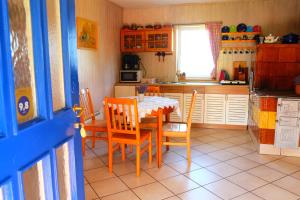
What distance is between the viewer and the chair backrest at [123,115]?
2.78 meters

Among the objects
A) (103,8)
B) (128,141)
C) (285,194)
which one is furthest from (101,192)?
(103,8)

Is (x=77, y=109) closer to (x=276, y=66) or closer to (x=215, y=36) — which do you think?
(x=276, y=66)

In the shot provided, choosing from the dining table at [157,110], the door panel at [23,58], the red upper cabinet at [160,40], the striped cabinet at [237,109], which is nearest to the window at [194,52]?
the red upper cabinet at [160,40]

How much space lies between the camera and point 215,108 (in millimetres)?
4773

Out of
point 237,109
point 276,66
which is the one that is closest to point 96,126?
point 237,109

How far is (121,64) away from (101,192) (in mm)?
3434

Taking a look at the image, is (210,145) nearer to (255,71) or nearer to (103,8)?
(255,71)

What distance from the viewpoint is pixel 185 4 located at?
5098mm

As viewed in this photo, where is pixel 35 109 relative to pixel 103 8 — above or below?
below

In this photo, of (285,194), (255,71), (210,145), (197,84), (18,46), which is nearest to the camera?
(18,46)

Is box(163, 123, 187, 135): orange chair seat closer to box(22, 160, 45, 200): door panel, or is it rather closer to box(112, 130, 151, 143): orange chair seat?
box(112, 130, 151, 143): orange chair seat

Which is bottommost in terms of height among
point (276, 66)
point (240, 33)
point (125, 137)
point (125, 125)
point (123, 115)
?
point (125, 137)

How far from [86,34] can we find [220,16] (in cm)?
265

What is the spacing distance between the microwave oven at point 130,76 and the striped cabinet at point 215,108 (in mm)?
1423
